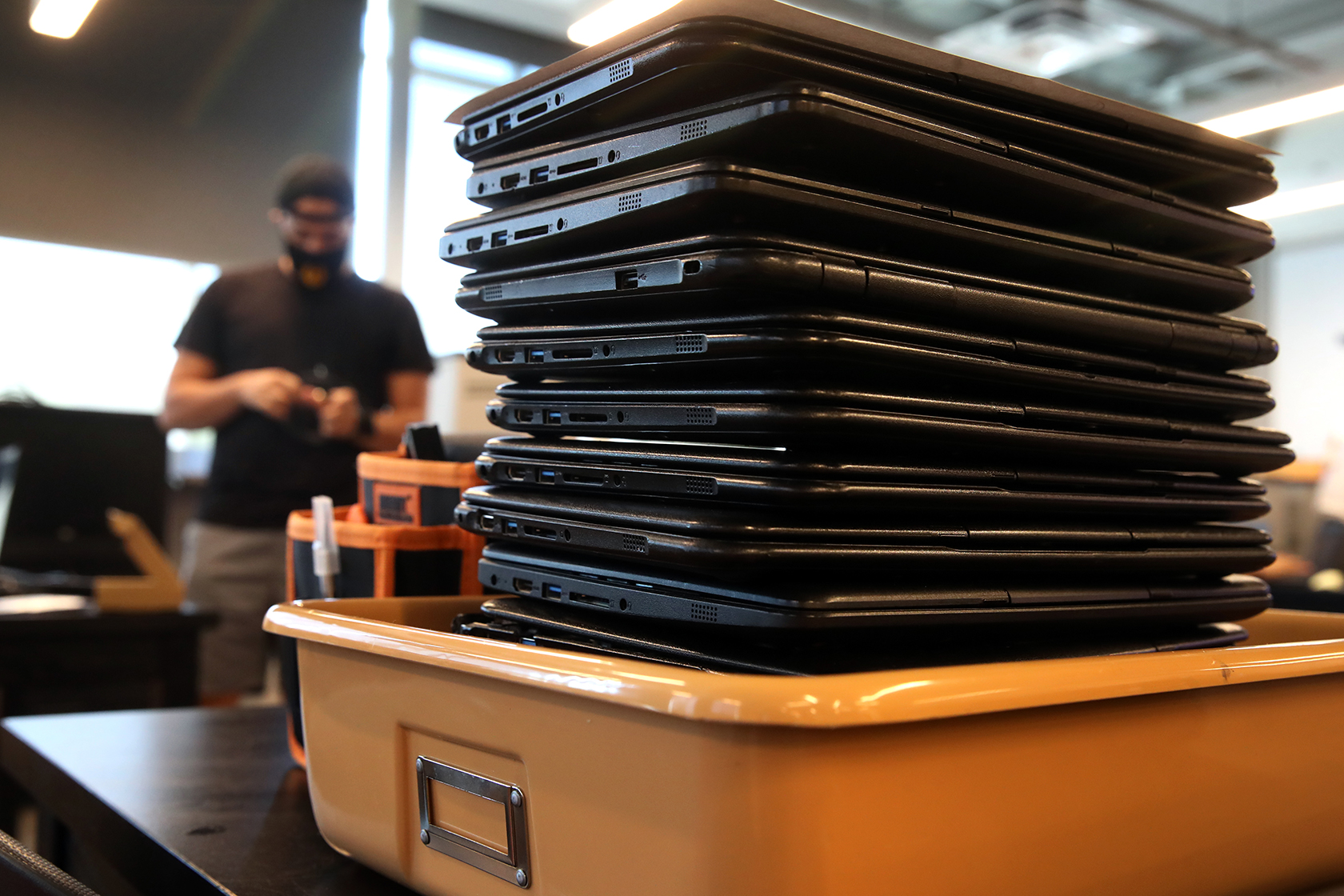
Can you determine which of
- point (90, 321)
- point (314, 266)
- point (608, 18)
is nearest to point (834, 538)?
point (314, 266)

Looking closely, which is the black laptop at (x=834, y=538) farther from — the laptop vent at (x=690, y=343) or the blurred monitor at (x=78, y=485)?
the blurred monitor at (x=78, y=485)

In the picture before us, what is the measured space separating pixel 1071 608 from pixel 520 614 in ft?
0.86

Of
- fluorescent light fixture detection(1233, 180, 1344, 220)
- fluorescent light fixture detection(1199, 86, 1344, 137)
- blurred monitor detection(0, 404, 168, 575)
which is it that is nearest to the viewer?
blurred monitor detection(0, 404, 168, 575)

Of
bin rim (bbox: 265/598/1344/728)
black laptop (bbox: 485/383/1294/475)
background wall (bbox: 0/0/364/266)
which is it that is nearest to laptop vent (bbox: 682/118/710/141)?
black laptop (bbox: 485/383/1294/475)

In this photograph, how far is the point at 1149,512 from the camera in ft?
1.74

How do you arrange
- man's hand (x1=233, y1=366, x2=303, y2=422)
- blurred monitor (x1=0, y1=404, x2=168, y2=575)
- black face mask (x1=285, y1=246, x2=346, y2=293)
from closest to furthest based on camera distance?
man's hand (x1=233, y1=366, x2=303, y2=422) → black face mask (x1=285, y1=246, x2=346, y2=293) → blurred monitor (x1=0, y1=404, x2=168, y2=575)

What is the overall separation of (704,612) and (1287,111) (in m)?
5.76

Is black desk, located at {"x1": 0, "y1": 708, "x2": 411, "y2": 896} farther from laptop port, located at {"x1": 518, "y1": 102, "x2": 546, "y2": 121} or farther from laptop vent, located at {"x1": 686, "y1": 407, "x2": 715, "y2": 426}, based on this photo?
laptop port, located at {"x1": 518, "y1": 102, "x2": 546, "y2": 121}

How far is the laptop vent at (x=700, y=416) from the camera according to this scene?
0.44m

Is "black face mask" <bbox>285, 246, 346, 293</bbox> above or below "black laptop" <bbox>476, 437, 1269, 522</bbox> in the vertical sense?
above

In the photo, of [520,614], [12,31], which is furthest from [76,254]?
[520,614]

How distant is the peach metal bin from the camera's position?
0.33 metres

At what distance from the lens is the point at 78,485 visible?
2.92m

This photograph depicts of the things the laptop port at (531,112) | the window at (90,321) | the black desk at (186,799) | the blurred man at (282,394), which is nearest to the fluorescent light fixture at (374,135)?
the window at (90,321)
